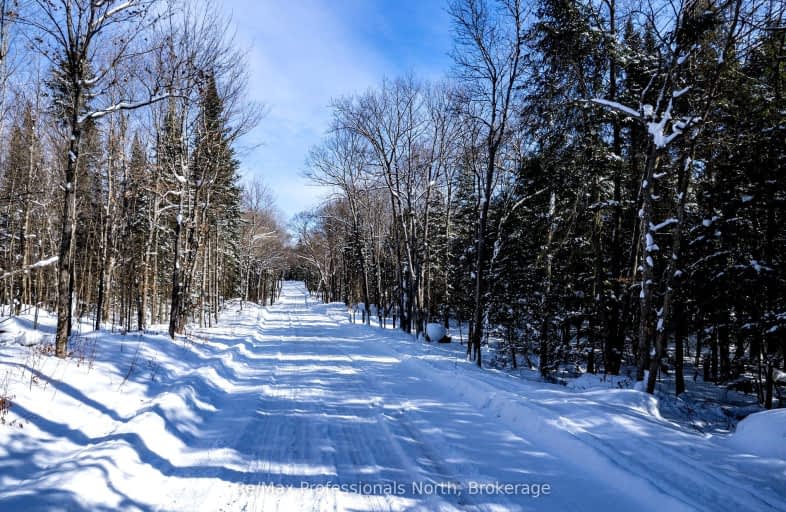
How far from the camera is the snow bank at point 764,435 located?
15.0 feet

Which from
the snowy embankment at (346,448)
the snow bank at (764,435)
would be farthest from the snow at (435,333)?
the snow bank at (764,435)

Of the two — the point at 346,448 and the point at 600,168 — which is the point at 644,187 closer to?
the point at 600,168

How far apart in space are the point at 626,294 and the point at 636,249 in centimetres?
146

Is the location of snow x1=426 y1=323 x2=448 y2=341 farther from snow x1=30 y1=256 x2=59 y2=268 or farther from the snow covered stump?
snow x1=30 y1=256 x2=59 y2=268

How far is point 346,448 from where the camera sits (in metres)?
4.90

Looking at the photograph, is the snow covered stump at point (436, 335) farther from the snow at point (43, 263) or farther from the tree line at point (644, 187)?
the snow at point (43, 263)

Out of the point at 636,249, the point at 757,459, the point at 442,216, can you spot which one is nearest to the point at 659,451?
the point at 757,459

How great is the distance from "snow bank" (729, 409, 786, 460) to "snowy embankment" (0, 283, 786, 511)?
0.07 feet

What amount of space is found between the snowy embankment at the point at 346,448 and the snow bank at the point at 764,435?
0.02 m

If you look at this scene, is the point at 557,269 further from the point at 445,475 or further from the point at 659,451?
the point at 445,475

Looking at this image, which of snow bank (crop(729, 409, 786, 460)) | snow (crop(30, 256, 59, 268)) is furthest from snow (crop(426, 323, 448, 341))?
snow (crop(30, 256, 59, 268))

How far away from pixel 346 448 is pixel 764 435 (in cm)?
499

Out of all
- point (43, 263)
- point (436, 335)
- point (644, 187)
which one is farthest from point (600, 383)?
point (43, 263)

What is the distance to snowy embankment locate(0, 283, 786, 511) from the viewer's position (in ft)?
12.0
